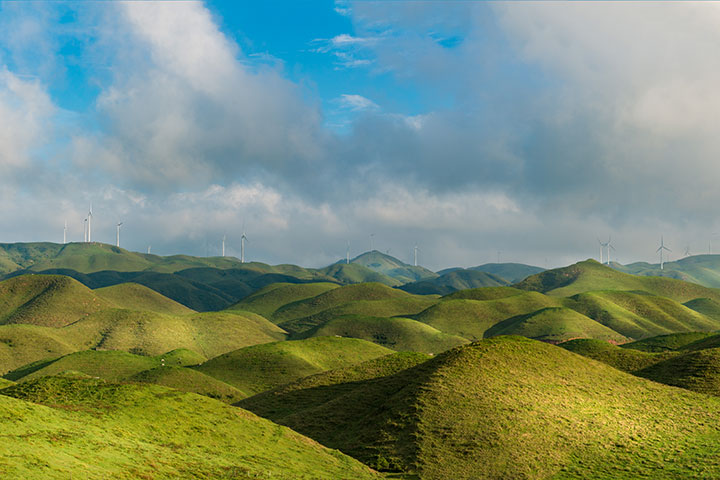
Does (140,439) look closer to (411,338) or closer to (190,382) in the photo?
(190,382)

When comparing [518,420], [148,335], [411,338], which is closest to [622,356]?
[518,420]

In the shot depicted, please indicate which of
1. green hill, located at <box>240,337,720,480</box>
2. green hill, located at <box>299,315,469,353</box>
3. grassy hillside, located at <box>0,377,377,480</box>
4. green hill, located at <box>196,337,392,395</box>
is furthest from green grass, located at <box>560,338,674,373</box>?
green hill, located at <box>299,315,469,353</box>

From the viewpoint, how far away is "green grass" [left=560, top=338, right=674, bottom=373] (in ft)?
294

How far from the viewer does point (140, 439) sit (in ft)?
130

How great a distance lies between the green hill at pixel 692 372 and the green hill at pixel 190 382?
5871cm

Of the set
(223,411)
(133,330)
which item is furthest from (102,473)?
(133,330)

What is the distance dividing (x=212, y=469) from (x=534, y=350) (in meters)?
42.6

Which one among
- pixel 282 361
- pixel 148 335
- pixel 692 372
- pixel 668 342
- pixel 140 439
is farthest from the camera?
pixel 148 335

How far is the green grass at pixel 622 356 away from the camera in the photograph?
294 feet

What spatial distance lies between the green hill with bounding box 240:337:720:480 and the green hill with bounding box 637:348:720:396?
553cm

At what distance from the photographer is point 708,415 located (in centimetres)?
5953

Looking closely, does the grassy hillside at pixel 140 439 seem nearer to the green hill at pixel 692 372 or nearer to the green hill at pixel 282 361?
the green hill at pixel 692 372

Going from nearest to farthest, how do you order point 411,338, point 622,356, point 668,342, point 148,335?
point 622,356 → point 668,342 → point 148,335 → point 411,338

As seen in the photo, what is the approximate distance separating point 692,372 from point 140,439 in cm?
6345
